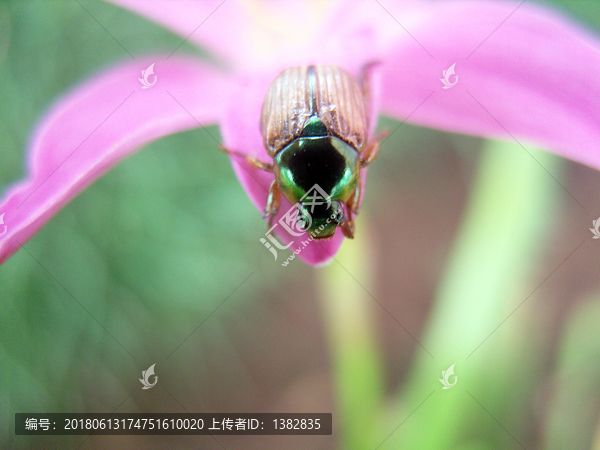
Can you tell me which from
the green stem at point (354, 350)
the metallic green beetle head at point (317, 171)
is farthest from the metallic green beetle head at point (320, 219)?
the green stem at point (354, 350)

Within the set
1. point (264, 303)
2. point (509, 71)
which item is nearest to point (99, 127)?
point (509, 71)

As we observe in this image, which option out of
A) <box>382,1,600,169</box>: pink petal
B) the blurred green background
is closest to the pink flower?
<box>382,1,600,169</box>: pink petal

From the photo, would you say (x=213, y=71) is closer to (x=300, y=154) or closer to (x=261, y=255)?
(x=300, y=154)

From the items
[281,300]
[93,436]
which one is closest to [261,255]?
[281,300]

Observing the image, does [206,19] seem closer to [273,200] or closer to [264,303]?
[273,200]

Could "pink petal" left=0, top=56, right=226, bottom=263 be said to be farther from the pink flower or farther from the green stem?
the green stem

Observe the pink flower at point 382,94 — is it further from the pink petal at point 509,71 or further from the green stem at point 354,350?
the green stem at point 354,350
